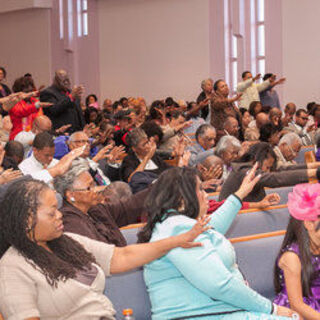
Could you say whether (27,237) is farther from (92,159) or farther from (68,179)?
(92,159)

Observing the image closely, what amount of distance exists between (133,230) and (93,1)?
14.2 metres

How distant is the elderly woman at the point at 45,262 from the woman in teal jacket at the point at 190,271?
0.11 meters

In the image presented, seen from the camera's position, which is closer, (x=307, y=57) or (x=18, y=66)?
(x=307, y=57)

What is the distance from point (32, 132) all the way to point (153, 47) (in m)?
9.57

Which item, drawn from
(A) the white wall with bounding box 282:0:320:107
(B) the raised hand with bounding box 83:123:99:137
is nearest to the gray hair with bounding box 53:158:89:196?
(B) the raised hand with bounding box 83:123:99:137

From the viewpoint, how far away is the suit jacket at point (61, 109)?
7.32 meters

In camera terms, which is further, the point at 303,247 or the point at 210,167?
the point at 210,167

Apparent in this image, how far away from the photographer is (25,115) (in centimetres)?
708

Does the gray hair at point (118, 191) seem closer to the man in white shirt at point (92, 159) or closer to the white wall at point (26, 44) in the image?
the man in white shirt at point (92, 159)

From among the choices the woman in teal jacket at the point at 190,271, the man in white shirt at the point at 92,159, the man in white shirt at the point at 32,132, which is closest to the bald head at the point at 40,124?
the man in white shirt at the point at 32,132

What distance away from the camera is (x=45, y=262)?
2.36m

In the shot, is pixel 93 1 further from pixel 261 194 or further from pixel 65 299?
pixel 65 299

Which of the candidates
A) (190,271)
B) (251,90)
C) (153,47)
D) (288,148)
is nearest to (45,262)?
(190,271)

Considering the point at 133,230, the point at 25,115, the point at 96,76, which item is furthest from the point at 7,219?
the point at 96,76
